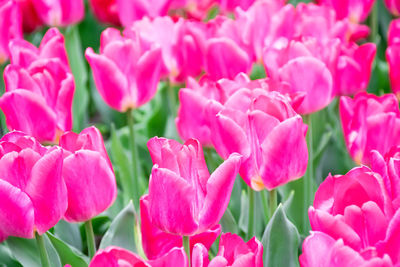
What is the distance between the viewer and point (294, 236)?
1139 mm

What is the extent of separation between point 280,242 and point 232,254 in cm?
28

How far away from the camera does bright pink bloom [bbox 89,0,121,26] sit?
2137 millimetres

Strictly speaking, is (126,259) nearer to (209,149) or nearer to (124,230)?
(124,230)

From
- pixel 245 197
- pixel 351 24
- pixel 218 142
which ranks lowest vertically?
pixel 245 197

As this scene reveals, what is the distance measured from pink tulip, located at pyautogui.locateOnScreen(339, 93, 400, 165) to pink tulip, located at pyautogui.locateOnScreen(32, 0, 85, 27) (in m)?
0.98

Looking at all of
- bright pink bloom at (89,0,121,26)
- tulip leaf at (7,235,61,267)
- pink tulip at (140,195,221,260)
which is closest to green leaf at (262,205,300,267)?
pink tulip at (140,195,221,260)

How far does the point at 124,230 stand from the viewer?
1155 millimetres

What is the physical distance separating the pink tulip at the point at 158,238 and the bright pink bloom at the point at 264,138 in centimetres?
12

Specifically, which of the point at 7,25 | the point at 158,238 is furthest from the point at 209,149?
the point at 7,25

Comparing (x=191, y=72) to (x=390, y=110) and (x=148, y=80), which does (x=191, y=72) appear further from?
(x=390, y=110)

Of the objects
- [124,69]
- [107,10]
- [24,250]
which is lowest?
[24,250]

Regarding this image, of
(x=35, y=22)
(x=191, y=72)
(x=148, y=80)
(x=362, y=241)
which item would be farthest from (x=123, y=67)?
(x=35, y=22)

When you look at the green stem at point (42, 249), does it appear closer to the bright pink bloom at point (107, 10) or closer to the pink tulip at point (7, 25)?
the pink tulip at point (7, 25)

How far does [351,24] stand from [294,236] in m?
0.86
